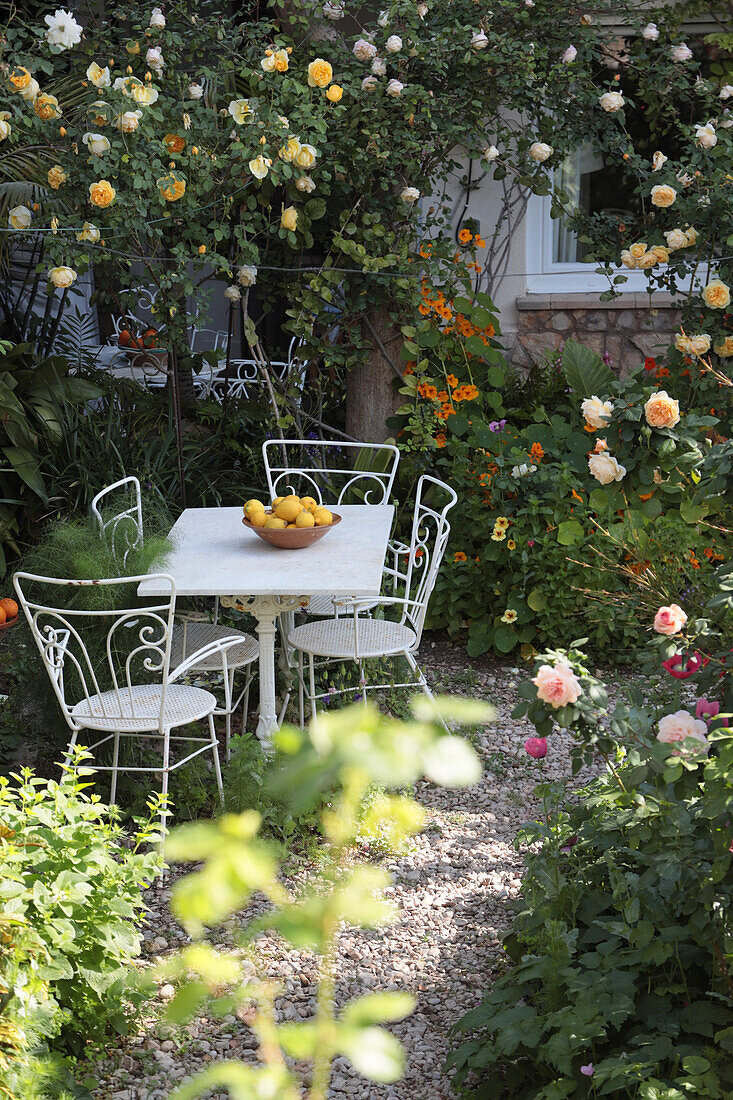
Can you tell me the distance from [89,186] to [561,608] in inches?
96.7

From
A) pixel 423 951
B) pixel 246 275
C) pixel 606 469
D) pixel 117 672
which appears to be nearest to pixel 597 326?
pixel 246 275

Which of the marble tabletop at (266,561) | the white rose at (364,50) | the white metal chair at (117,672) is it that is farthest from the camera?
the white rose at (364,50)

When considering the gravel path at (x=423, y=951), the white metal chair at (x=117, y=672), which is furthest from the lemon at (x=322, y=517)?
the gravel path at (x=423, y=951)

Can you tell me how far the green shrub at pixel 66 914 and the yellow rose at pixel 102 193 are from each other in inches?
84.8

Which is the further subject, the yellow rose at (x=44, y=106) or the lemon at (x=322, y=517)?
the yellow rose at (x=44, y=106)

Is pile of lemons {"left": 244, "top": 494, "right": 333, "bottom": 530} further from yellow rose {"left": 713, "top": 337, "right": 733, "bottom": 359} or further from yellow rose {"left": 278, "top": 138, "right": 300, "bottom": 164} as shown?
yellow rose {"left": 713, "top": 337, "right": 733, "bottom": 359}

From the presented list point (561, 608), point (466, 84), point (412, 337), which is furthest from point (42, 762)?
point (466, 84)

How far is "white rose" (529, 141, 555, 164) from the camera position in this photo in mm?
4539

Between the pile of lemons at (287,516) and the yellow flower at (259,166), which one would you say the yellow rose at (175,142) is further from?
the pile of lemons at (287,516)

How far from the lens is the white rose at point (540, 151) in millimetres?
4539

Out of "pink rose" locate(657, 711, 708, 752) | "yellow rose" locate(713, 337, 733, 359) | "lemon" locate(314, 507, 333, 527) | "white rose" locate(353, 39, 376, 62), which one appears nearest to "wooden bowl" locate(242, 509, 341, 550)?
"lemon" locate(314, 507, 333, 527)

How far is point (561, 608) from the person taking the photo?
4.35 m

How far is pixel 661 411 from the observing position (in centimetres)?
205

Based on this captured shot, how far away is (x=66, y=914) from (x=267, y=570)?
53.2 inches
